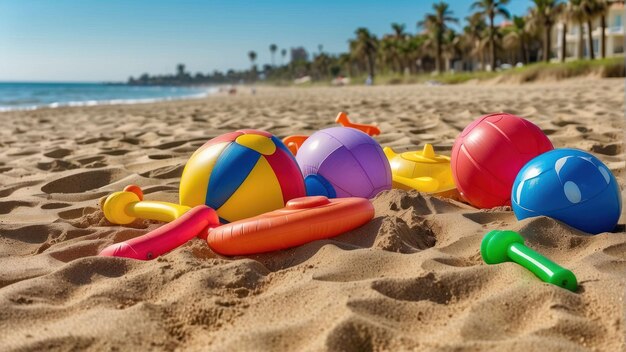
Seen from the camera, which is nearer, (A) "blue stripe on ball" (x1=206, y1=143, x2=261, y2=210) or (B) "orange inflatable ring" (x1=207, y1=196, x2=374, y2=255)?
(B) "orange inflatable ring" (x1=207, y1=196, x2=374, y2=255)

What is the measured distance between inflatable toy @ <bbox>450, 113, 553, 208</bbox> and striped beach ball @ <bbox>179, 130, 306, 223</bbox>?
3.13 ft

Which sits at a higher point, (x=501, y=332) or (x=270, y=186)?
(x=270, y=186)

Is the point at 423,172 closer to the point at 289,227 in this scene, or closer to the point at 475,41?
the point at 289,227

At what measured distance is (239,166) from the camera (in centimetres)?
291

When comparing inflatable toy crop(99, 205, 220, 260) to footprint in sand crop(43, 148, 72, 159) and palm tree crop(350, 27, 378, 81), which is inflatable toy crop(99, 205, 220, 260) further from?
palm tree crop(350, 27, 378, 81)

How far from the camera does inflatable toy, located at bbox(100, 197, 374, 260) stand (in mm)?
2500

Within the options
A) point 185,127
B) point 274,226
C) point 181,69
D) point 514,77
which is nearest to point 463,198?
point 274,226

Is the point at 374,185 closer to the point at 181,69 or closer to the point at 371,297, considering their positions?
the point at 371,297

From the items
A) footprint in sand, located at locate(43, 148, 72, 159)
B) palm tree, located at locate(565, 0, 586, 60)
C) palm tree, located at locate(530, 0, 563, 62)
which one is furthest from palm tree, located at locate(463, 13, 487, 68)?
footprint in sand, located at locate(43, 148, 72, 159)

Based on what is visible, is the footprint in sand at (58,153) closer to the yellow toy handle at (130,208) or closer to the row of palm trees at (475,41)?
the yellow toy handle at (130,208)

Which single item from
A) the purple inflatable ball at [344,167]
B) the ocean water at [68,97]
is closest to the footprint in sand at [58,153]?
the purple inflatable ball at [344,167]

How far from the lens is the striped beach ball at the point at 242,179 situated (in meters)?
2.91

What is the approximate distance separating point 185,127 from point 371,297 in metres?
6.60

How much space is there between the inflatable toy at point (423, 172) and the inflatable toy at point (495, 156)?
0.25 meters
